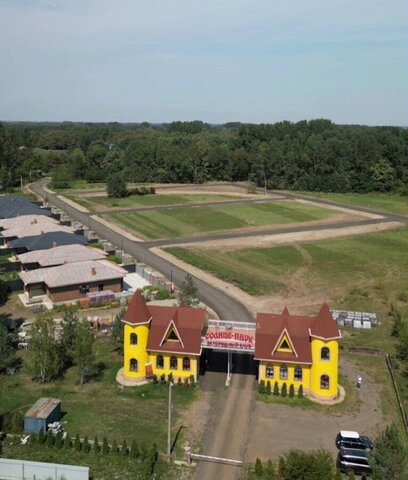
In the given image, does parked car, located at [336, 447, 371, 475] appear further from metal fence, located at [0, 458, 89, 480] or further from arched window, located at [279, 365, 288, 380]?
metal fence, located at [0, 458, 89, 480]

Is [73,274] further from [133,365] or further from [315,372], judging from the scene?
[315,372]

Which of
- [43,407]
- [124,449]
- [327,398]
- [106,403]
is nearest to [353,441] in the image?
[327,398]

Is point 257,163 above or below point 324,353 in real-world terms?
above

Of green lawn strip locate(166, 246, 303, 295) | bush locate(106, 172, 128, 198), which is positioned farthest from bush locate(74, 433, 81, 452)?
bush locate(106, 172, 128, 198)

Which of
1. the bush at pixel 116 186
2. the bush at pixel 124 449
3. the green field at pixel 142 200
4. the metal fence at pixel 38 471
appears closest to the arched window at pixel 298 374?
the bush at pixel 124 449

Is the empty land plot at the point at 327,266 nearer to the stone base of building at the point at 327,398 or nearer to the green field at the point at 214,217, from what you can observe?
the green field at the point at 214,217

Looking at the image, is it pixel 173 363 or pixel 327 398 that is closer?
pixel 327 398
